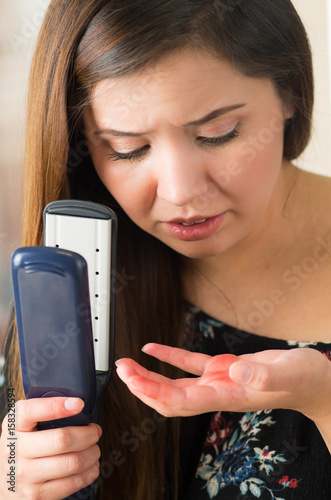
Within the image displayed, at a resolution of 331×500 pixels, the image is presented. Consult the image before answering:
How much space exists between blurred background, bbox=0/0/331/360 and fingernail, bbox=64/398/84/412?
47cm

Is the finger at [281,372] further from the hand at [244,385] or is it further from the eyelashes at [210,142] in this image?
the eyelashes at [210,142]

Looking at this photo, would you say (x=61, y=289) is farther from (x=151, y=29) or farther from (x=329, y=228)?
(x=329, y=228)

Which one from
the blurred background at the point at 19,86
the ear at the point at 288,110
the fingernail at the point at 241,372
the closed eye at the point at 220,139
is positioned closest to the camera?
the fingernail at the point at 241,372

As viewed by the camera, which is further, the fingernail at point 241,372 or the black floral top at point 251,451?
the black floral top at point 251,451

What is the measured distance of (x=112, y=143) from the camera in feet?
2.51

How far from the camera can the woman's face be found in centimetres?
70

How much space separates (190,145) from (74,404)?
340 millimetres

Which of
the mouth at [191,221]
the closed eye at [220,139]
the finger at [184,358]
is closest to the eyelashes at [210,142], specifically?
the closed eye at [220,139]

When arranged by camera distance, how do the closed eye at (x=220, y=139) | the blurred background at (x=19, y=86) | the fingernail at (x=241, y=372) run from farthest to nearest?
the blurred background at (x=19, y=86), the closed eye at (x=220, y=139), the fingernail at (x=241, y=372)

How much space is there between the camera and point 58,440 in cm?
66

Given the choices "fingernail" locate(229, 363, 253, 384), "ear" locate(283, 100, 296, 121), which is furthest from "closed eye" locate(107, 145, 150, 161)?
"fingernail" locate(229, 363, 253, 384)

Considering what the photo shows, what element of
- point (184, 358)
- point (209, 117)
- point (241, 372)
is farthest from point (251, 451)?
point (209, 117)

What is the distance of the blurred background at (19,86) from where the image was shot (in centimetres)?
123

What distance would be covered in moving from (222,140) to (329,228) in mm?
302
